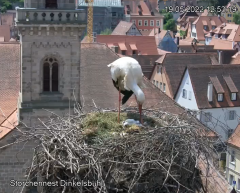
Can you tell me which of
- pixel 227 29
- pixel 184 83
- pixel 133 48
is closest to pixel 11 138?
pixel 184 83

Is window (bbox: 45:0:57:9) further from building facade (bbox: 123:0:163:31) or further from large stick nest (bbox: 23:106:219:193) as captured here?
building facade (bbox: 123:0:163:31)

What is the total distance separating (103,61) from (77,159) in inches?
585

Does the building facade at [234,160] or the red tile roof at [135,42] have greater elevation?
the red tile roof at [135,42]

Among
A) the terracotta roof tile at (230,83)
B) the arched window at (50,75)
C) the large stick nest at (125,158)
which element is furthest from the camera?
the terracotta roof tile at (230,83)

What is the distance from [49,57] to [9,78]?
6.00m

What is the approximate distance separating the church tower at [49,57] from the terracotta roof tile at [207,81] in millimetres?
15264

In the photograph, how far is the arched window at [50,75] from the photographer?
20406 millimetres

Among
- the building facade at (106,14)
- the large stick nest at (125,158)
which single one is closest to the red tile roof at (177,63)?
the large stick nest at (125,158)

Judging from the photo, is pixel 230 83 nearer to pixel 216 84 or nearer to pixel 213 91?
pixel 216 84

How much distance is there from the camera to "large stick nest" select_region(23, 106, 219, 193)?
501 inches

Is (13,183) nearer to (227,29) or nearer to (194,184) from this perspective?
(194,184)

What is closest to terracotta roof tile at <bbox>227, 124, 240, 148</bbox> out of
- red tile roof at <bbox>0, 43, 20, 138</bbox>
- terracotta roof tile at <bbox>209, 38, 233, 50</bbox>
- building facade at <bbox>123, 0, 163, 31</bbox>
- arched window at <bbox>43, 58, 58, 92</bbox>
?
red tile roof at <bbox>0, 43, 20, 138</bbox>

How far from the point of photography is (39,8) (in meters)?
19.7

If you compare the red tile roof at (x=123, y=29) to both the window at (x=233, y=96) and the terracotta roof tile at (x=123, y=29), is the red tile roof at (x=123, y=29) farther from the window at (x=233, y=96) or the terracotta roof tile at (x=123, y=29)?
the window at (x=233, y=96)
